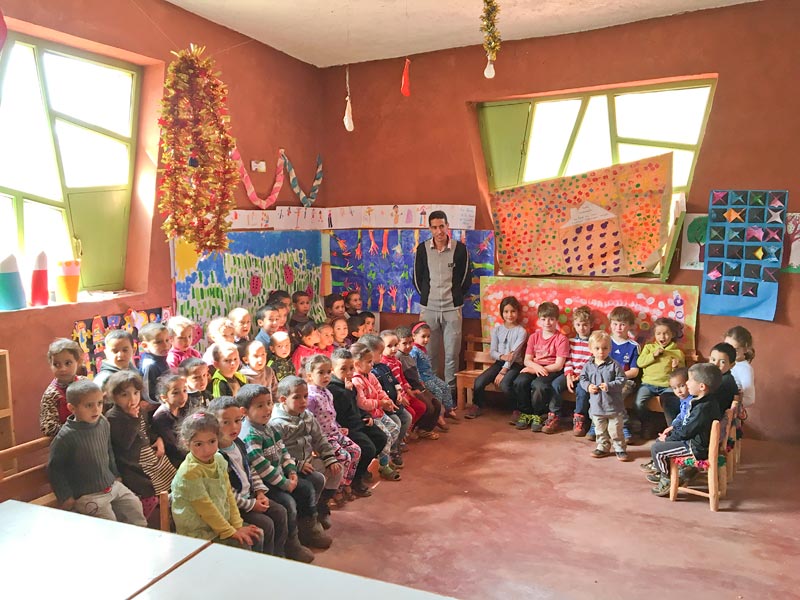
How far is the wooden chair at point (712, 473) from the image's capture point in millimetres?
3900

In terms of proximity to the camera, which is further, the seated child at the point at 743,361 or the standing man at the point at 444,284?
the standing man at the point at 444,284

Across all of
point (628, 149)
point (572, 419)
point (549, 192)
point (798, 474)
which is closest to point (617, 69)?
point (628, 149)

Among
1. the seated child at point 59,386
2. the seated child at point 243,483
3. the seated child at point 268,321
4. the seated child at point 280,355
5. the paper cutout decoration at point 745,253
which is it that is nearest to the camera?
the seated child at point 243,483

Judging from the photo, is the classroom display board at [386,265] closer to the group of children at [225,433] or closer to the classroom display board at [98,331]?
the group of children at [225,433]

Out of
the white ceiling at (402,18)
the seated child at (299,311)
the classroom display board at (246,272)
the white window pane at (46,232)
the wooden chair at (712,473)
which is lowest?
the wooden chair at (712,473)

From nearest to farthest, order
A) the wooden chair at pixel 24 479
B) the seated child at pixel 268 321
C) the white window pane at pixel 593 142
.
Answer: the wooden chair at pixel 24 479
the seated child at pixel 268 321
the white window pane at pixel 593 142

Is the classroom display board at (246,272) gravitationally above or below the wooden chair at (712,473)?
above

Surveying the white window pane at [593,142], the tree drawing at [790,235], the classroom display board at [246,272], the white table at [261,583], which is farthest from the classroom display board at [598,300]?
the white table at [261,583]

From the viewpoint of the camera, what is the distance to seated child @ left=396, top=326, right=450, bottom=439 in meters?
5.32

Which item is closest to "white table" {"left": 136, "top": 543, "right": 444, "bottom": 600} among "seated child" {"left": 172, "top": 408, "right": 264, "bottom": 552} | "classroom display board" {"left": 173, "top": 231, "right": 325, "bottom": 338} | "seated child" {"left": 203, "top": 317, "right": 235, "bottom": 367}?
"seated child" {"left": 172, "top": 408, "right": 264, "bottom": 552}

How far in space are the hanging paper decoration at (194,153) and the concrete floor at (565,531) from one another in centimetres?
214

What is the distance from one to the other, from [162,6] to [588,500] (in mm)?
4490

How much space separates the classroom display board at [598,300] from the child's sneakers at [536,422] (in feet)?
2.77

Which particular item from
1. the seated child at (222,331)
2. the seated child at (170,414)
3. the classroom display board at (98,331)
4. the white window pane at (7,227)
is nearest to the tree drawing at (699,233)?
the seated child at (222,331)
